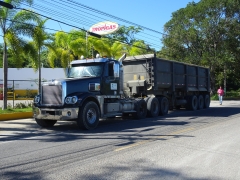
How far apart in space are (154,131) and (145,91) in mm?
5715

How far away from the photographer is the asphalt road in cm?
564

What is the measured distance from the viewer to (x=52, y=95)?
11.4 meters

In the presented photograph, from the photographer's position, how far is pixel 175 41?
3809 centimetres

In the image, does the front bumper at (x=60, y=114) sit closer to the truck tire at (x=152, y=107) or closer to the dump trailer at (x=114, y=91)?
the dump trailer at (x=114, y=91)

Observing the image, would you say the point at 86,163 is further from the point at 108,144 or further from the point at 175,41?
the point at 175,41

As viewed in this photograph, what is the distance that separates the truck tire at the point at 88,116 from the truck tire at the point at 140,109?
3.51 meters

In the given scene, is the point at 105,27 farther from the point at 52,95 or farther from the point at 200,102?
the point at 52,95

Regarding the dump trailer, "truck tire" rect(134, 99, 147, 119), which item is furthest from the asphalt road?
"truck tire" rect(134, 99, 147, 119)

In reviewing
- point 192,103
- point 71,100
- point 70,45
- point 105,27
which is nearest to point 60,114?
point 71,100

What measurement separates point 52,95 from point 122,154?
16.9 feet

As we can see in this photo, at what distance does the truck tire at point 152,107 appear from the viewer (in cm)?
1576

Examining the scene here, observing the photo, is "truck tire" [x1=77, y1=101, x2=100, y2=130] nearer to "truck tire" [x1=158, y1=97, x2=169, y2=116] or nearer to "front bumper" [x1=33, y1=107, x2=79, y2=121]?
"front bumper" [x1=33, y1=107, x2=79, y2=121]

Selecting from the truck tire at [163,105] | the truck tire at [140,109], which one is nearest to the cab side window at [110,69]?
the truck tire at [140,109]

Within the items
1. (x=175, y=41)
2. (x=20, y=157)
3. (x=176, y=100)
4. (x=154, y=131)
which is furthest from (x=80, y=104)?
(x=175, y=41)
